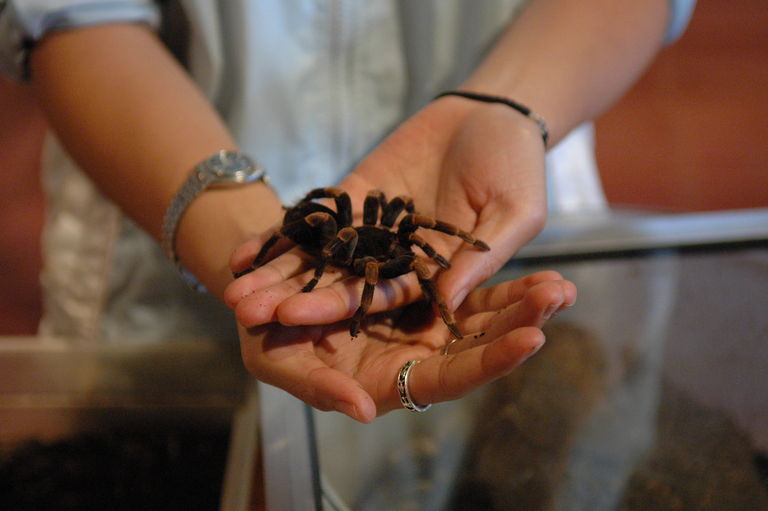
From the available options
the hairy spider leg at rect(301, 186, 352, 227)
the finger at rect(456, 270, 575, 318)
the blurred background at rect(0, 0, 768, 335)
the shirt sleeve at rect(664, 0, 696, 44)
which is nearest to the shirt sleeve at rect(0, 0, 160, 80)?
the hairy spider leg at rect(301, 186, 352, 227)

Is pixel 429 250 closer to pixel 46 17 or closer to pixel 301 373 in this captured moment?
pixel 301 373

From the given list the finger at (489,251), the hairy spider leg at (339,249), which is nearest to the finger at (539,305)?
the finger at (489,251)

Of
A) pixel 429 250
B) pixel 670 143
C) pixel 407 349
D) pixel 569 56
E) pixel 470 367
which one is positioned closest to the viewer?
pixel 470 367

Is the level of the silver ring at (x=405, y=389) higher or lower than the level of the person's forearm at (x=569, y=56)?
lower

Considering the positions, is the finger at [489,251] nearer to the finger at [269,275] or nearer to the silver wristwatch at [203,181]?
the finger at [269,275]

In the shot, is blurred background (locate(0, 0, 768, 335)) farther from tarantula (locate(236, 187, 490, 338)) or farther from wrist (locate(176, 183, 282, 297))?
tarantula (locate(236, 187, 490, 338))

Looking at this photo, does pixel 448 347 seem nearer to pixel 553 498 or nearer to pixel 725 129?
pixel 553 498

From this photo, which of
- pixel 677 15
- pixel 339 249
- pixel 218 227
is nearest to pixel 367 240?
pixel 339 249
